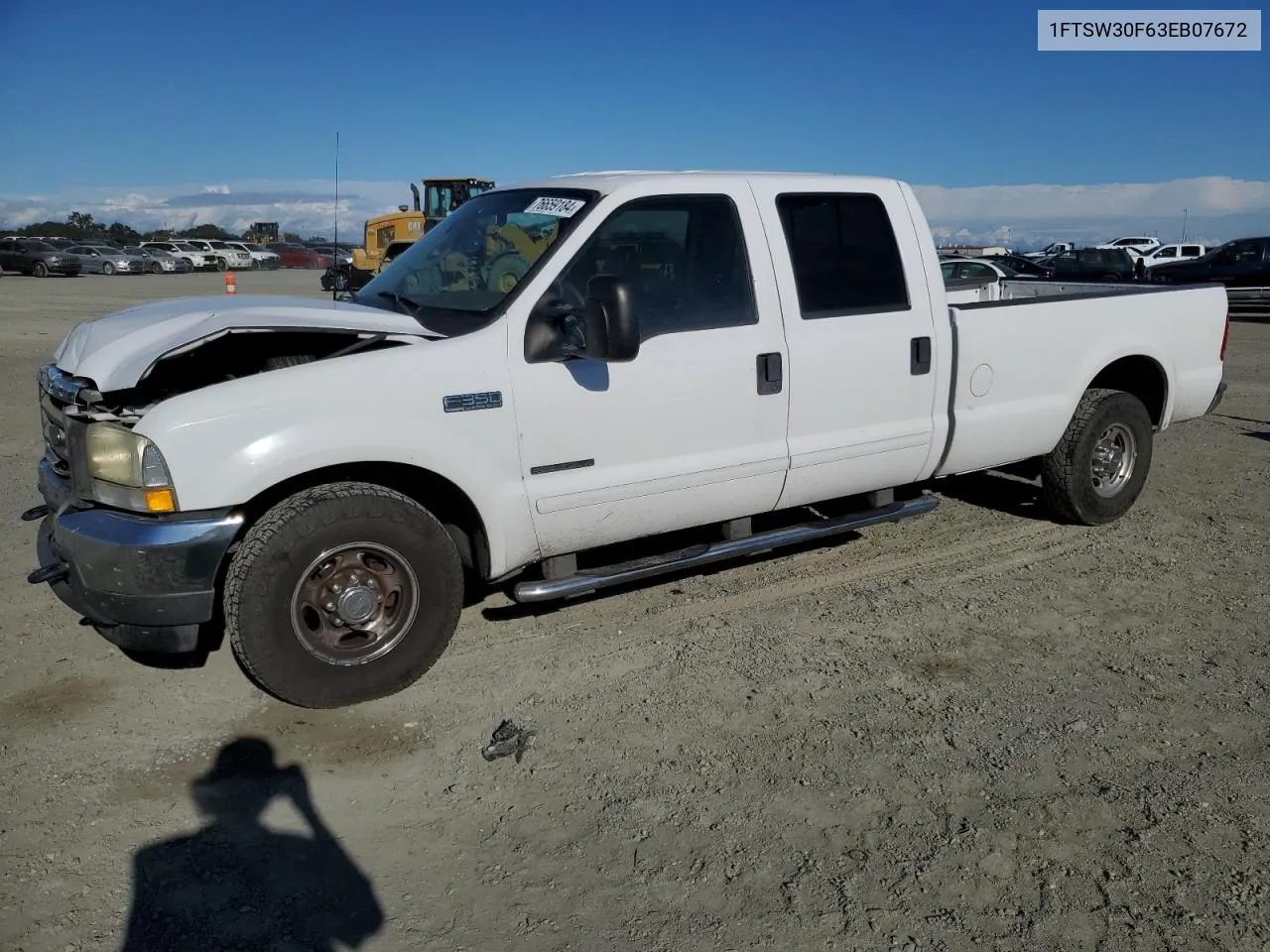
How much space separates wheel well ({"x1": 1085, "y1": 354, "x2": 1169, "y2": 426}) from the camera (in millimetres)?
6262

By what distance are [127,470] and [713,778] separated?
231 cm

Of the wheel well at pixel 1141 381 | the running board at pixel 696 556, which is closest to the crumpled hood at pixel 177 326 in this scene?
the running board at pixel 696 556

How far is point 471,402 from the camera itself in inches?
158

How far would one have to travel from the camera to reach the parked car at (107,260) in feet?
146

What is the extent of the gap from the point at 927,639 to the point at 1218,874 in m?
1.77

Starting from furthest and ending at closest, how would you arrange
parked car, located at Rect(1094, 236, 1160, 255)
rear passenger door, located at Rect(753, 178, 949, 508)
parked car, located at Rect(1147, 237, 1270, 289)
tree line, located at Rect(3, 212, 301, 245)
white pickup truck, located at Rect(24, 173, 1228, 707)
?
tree line, located at Rect(3, 212, 301, 245) → parked car, located at Rect(1094, 236, 1160, 255) → parked car, located at Rect(1147, 237, 1270, 289) → rear passenger door, located at Rect(753, 178, 949, 508) → white pickup truck, located at Rect(24, 173, 1228, 707)

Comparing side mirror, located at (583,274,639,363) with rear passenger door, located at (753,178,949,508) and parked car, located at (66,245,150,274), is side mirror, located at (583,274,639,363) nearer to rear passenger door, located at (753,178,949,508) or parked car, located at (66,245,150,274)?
rear passenger door, located at (753,178,949,508)

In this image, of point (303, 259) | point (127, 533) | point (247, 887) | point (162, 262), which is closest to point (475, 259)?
point (127, 533)

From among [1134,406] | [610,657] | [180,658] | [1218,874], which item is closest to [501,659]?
[610,657]

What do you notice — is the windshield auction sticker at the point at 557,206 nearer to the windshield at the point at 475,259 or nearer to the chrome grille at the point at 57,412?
the windshield at the point at 475,259

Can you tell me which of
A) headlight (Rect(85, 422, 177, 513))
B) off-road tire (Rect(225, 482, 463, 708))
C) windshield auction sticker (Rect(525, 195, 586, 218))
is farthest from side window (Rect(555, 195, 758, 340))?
headlight (Rect(85, 422, 177, 513))

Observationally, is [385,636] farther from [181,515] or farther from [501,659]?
[181,515]

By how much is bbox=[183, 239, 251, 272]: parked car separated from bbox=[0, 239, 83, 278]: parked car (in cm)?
1038

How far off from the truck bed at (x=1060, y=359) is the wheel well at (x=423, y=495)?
2557mm
